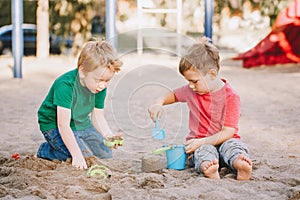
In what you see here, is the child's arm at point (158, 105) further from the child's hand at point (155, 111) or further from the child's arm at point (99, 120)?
the child's arm at point (99, 120)

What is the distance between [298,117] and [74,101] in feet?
6.87

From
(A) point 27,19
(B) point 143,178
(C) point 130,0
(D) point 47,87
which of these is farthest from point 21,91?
(C) point 130,0

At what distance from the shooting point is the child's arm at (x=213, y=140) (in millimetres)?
2545

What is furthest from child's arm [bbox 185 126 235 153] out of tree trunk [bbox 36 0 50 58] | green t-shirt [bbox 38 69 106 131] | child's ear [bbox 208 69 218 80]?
tree trunk [bbox 36 0 50 58]

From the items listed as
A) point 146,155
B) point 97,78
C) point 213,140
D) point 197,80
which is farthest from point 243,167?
point 97,78

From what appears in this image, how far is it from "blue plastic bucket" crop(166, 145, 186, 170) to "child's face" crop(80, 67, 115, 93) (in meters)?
0.45

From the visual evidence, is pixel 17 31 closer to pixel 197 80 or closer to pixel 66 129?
pixel 66 129

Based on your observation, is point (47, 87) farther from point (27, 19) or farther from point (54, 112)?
point (27, 19)

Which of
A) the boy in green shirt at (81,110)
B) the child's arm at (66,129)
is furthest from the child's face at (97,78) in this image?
the child's arm at (66,129)

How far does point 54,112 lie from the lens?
2646mm

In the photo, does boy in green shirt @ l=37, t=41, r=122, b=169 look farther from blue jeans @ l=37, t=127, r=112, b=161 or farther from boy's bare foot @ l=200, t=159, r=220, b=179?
boy's bare foot @ l=200, t=159, r=220, b=179

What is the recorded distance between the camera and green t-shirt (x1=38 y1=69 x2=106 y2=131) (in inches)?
98.7

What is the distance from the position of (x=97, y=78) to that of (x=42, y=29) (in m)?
7.46

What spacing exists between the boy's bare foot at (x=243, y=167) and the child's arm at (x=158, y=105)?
1.46 ft
